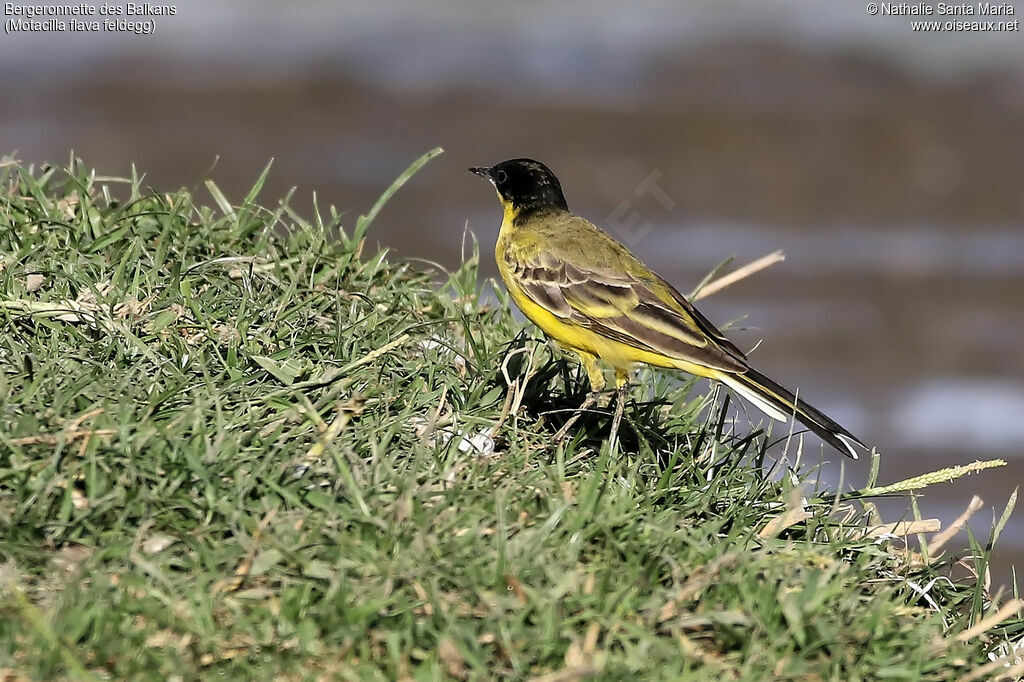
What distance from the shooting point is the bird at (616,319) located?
16.6 feet

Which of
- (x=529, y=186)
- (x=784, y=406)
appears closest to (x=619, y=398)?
(x=784, y=406)

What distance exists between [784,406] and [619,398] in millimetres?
650

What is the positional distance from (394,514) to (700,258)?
787 cm

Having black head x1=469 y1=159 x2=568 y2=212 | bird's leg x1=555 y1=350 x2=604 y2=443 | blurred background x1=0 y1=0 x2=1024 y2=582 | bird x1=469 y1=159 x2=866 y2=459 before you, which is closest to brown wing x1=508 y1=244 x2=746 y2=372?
bird x1=469 y1=159 x2=866 y2=459

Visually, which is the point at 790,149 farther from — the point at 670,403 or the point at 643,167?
the point at 670,403

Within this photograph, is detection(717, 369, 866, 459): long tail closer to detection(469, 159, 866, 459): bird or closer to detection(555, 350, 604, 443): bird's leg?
detection(469, 159, 866, 459): bird

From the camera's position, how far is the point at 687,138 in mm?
13969

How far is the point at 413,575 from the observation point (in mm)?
3607

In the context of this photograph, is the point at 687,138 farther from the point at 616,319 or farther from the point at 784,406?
the point at 784,406

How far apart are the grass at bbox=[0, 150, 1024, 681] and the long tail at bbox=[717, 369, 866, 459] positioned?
0.16 metres

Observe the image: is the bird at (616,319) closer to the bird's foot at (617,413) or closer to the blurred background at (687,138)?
the bird's foot at (617,413)

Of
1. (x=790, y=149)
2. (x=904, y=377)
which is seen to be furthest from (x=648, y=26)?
(x=904, y=377)

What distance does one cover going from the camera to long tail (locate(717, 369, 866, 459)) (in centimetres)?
491

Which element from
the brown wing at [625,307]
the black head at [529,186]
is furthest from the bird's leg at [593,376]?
the black head at [529,186]
